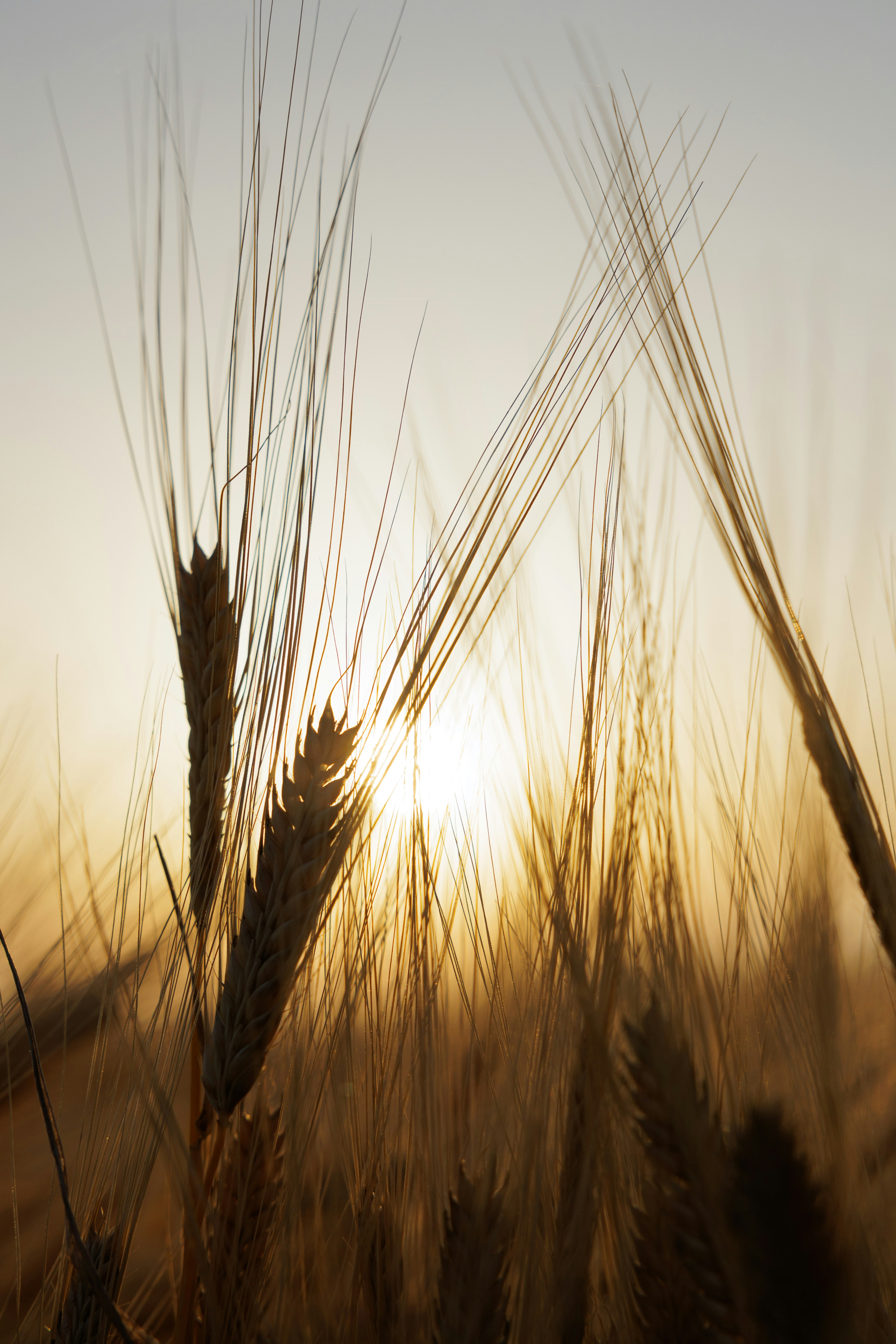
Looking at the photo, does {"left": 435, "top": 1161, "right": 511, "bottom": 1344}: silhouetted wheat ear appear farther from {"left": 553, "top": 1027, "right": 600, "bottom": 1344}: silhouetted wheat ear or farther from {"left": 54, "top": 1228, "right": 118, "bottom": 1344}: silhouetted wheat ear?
{"left": 54, "top": 1228, "right": 118, "bottom": 1344}: silhouetted wheat ear

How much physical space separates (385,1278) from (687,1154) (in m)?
0.37

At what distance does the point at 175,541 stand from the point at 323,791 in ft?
1.00

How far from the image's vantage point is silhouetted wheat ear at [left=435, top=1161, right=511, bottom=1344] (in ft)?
1.63

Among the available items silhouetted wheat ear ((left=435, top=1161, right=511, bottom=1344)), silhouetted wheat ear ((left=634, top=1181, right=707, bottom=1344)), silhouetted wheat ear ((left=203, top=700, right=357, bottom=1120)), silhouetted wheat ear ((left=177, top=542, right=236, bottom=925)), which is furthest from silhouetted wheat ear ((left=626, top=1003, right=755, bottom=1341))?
silhouetted wheat ear ((left=177, top=542, right=236, bottom=925))

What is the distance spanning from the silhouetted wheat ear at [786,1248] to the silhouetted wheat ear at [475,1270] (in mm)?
263

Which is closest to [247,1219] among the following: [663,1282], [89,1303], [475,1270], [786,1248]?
[89,1303]

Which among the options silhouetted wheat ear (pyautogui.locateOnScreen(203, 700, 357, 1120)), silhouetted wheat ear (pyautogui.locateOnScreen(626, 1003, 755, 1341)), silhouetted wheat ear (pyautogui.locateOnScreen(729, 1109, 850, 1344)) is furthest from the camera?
silhouetted wheat ear (pyautogui.locateOnScreen(203, 700, 357, 1120))

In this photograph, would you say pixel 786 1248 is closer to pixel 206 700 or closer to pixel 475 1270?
pixel 475 1270

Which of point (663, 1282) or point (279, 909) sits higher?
point (279, 909)

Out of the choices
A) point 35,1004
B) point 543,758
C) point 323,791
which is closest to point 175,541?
point 323,791

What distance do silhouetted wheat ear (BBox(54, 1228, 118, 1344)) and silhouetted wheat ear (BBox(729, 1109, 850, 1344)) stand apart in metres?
0.50

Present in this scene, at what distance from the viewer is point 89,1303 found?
1.90ft

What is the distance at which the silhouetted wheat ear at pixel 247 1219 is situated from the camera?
22.4 inches

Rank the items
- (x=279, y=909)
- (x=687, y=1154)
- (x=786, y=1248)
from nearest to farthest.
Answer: (x=786, y=1248), (x=687, y=1154), (x=279, y=909)
